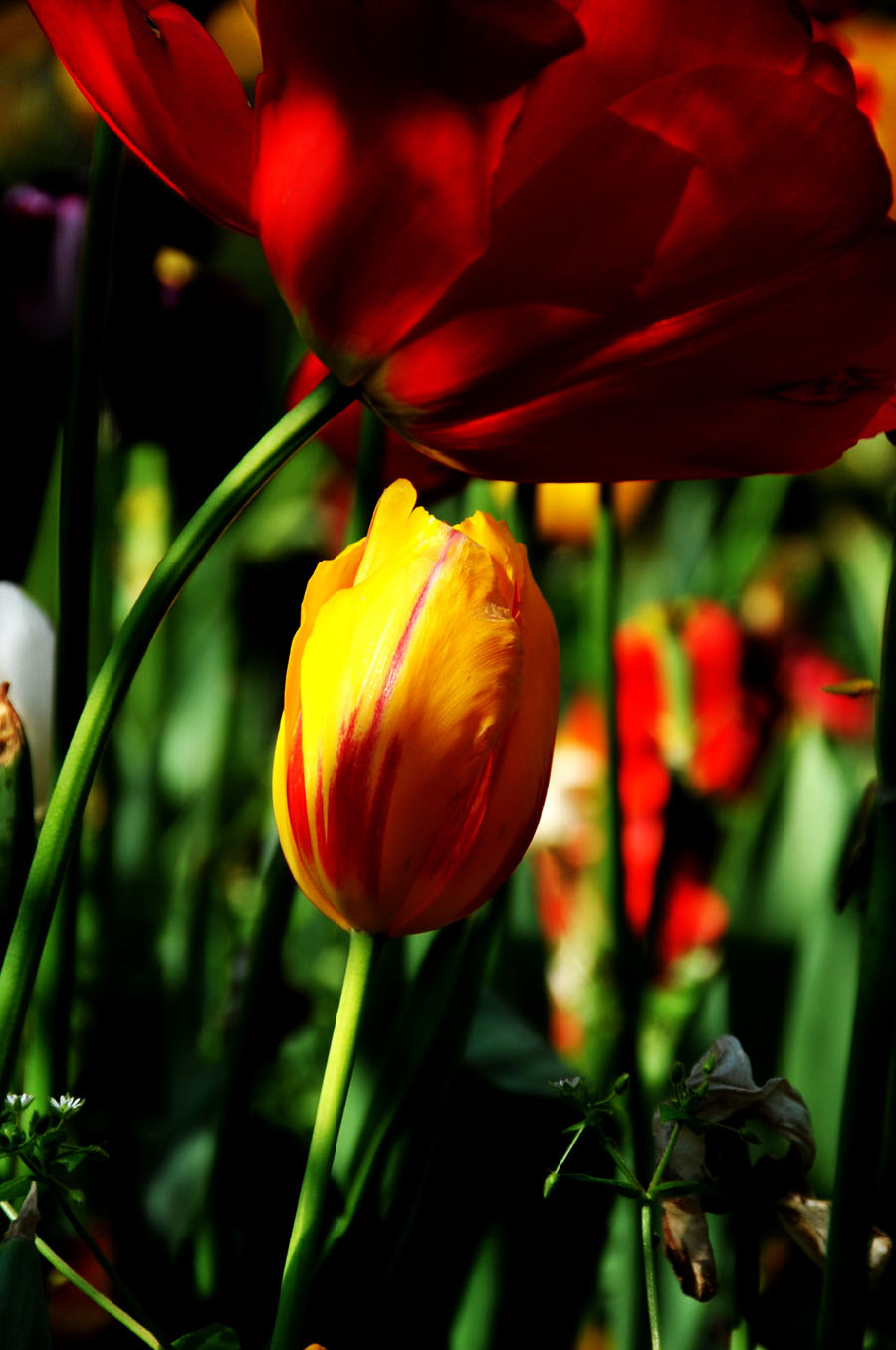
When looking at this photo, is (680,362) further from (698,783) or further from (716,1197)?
(698,783)

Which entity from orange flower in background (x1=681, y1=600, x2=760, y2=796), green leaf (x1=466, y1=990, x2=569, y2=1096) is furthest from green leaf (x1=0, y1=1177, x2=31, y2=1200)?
orange flower in background (x1=681, y1=600, x2=760, y2=796)

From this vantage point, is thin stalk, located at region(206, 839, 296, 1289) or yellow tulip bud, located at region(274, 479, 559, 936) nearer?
yellow tulip bud, located at region(274, 479, 559, 936)

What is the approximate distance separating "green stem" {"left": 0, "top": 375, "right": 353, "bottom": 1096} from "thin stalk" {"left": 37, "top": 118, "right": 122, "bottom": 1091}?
0.20 ft

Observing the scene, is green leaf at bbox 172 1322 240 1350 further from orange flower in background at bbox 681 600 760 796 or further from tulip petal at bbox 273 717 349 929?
orange flower in background at bbox 681 600 760 796

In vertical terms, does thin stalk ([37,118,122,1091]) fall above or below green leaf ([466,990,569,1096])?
above

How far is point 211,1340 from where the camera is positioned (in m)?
0.26

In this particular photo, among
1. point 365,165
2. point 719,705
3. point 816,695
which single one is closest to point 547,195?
point 365,165

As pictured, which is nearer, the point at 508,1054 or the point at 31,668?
the point at 31,668

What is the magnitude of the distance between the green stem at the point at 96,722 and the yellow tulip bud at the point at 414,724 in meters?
0.03

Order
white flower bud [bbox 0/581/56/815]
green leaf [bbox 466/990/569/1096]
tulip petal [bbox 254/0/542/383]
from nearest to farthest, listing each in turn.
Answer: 1. tulip petal [bbox 254/0/542/383]
2. white flower bud [bbox 0/581/56/815]
3. green leaf [bbox 466/990/569/1096]

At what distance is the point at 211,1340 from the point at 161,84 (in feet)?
0.80

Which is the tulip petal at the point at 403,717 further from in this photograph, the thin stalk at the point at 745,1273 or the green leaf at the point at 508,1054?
the green leaf at the point at 508,1054

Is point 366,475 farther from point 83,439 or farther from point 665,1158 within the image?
point 665,1158

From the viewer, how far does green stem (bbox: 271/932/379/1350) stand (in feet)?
0.82
